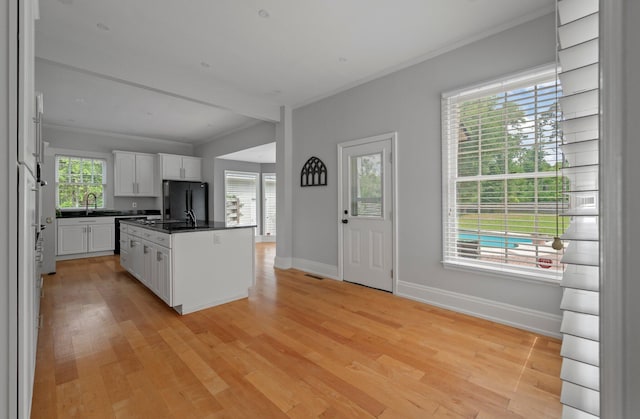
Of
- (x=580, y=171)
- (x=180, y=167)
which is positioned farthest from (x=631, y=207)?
(x=180, y=167)

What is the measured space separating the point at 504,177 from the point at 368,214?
1628 millimetres

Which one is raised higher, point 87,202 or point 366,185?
point 366,185

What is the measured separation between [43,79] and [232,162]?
13.7 feet

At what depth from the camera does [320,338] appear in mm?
2447

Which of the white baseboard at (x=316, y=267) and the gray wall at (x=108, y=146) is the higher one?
the gray wall at (x=108, y=146)

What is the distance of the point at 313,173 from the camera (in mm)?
4609

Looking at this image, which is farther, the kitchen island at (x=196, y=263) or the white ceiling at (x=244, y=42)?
the kitchen island at (x=196, y=263)

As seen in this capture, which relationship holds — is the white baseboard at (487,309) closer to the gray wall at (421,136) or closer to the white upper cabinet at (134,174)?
the gray wall at (421,136)

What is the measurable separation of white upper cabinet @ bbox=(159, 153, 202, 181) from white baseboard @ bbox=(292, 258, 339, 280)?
416 centimetres

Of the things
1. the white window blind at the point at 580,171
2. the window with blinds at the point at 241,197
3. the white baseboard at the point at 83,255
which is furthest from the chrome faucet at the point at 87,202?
the white window blind at the point at 580,171

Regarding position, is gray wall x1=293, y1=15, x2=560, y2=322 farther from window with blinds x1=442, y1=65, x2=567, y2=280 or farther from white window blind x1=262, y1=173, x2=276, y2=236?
white window blind x1=262, y1=173, x2=276, y2=236

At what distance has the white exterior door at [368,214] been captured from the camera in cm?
368
